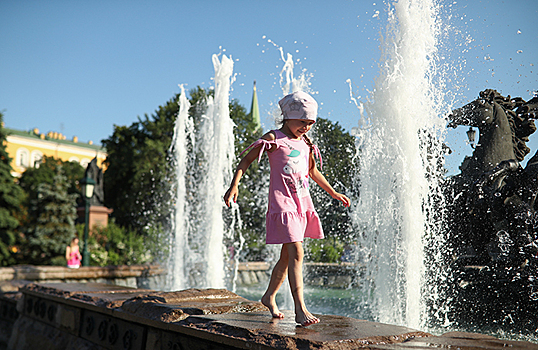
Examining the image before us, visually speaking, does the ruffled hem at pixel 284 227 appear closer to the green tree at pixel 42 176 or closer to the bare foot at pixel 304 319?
the bare foot at pixel 304 319

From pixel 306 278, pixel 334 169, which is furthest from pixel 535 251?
pixel 334 169

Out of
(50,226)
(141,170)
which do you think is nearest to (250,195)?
(141,170)

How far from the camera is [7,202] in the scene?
1750 centimetres

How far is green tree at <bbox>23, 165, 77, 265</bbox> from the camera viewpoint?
15.1 m

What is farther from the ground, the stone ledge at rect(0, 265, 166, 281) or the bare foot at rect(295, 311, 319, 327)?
the bare foot at rect(295, 311, 319, 327)

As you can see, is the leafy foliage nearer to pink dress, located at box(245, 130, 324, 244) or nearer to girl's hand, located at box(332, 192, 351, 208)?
girl's hand, located at box(332, 192, 351, 208)

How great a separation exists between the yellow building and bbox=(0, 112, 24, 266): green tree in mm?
37654

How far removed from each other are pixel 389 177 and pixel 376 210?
0.50 metres

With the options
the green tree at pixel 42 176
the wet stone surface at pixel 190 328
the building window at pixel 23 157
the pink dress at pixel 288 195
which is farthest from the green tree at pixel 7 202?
the building window at pixel 23 157

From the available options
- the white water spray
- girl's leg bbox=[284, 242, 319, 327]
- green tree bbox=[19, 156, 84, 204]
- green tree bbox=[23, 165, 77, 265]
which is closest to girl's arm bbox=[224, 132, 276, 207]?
girl's leg bbox=[284, 242, 319, 327]

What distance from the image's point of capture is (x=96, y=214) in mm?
17812

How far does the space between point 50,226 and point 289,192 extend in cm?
1525

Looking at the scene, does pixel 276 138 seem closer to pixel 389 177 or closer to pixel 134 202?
pixel 389 177

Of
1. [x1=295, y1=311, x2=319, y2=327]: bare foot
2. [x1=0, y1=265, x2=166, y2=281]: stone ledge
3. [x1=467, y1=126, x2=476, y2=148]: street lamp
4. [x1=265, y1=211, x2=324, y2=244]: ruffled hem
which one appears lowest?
[x1=0, y1=265, x2=166, y2=281]: stone ledge
